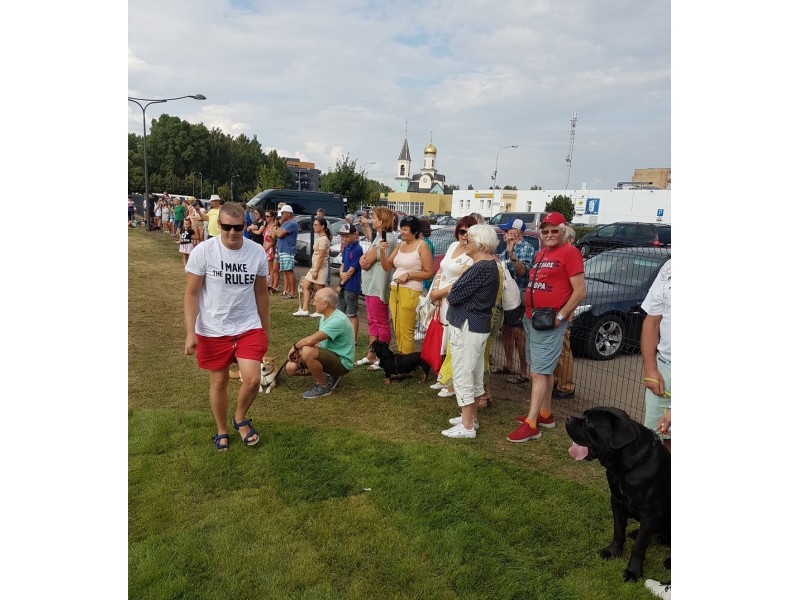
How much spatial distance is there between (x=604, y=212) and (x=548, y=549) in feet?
171

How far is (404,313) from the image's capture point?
6070mm

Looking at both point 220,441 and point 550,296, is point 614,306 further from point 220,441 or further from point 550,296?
point 220,441

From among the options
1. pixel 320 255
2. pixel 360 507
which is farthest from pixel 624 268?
pixel 360 507

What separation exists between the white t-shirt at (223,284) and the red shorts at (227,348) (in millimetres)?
52

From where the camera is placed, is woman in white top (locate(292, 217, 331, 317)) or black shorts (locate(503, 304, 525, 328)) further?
woman in white top (locate(292, 217, 331, 317))

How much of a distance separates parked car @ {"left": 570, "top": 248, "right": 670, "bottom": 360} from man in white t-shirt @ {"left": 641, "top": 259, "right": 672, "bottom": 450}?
302cm

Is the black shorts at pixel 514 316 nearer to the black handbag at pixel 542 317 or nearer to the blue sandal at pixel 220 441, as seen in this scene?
the black handbag at pixel 542 317

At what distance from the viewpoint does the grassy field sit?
281 centimetres

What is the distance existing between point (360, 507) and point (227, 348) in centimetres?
156

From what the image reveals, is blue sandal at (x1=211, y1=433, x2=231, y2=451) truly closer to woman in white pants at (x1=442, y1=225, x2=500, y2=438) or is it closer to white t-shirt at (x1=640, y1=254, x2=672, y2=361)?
woman in white pants at (x1=442, y1=225, x2=500, y2=438)

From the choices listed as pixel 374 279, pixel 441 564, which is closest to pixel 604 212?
pixel 374 279

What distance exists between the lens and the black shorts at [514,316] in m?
5.80

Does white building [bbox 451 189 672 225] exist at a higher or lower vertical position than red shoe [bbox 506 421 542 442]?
higher

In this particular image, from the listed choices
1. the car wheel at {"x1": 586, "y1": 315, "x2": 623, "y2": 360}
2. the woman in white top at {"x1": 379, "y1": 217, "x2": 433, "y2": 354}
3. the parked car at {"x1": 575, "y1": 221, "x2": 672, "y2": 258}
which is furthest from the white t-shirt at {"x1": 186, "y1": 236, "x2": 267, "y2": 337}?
the parked car at {"x1": 575, "y1": 221, "x2": 672, "y2": 258}
